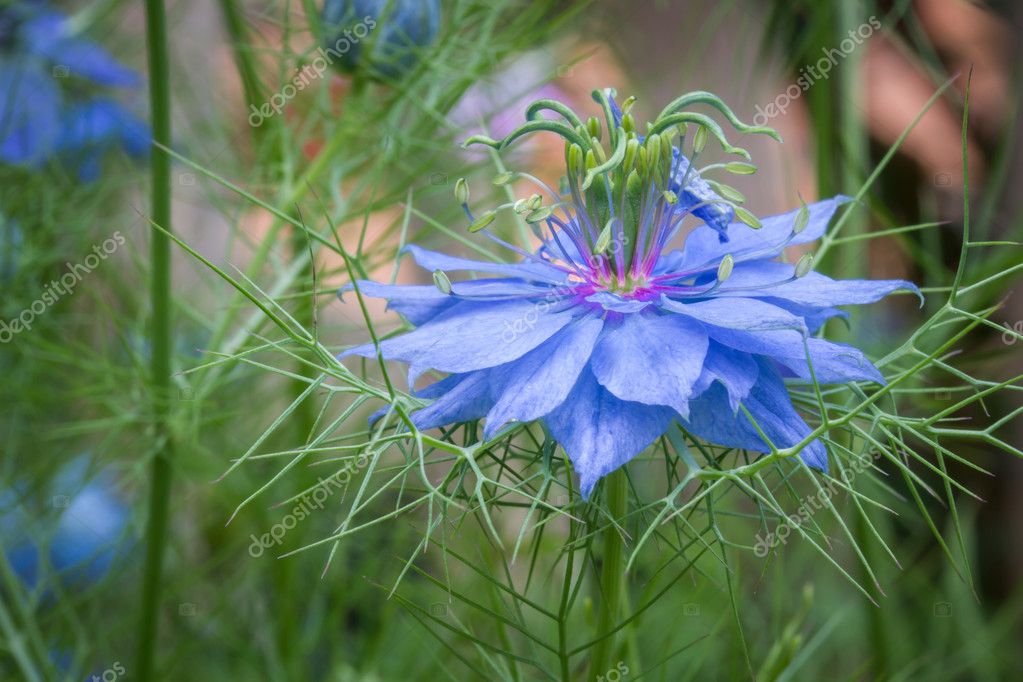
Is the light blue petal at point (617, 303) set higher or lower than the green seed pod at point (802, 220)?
higher

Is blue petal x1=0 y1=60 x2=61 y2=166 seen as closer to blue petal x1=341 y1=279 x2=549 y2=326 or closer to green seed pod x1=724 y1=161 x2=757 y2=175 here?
blue petal x1=341 y1=279 x2=549 y2=326

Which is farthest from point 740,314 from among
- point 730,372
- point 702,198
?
point 702,198

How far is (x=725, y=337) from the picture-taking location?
63 centimetres

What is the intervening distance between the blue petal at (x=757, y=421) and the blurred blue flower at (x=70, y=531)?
2.87 ft

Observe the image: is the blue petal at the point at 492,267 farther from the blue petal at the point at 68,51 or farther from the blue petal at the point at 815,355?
the blue petal at the point at 68,51

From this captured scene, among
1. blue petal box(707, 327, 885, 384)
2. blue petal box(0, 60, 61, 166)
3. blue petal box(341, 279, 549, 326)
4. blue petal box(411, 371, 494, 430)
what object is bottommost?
blue petal box(707, 327, 885, 384)

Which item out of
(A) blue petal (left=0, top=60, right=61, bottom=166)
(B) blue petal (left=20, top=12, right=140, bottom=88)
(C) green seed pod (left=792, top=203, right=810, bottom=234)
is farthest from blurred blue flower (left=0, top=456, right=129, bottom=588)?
(C) green seed pod (left=792, top=203, right=810, bottom=234)

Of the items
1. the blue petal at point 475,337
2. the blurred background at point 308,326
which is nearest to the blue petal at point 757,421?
the blue petal at point 475,337

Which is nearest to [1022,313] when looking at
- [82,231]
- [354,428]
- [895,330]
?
[895,330]

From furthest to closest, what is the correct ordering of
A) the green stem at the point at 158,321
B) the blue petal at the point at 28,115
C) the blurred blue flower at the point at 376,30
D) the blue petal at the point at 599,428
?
1. the blue petal at the point at 28,115
2. the blurred blue flower at the point at 376,30
3. the green stem at the point at 158,321
4. the blue petal at the point at 599,428

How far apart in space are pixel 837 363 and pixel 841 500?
78 centimetres

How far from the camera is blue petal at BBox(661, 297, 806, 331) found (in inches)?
23.3

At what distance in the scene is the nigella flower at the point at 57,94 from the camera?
142 centimetres

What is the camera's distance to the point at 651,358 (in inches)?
23.8
